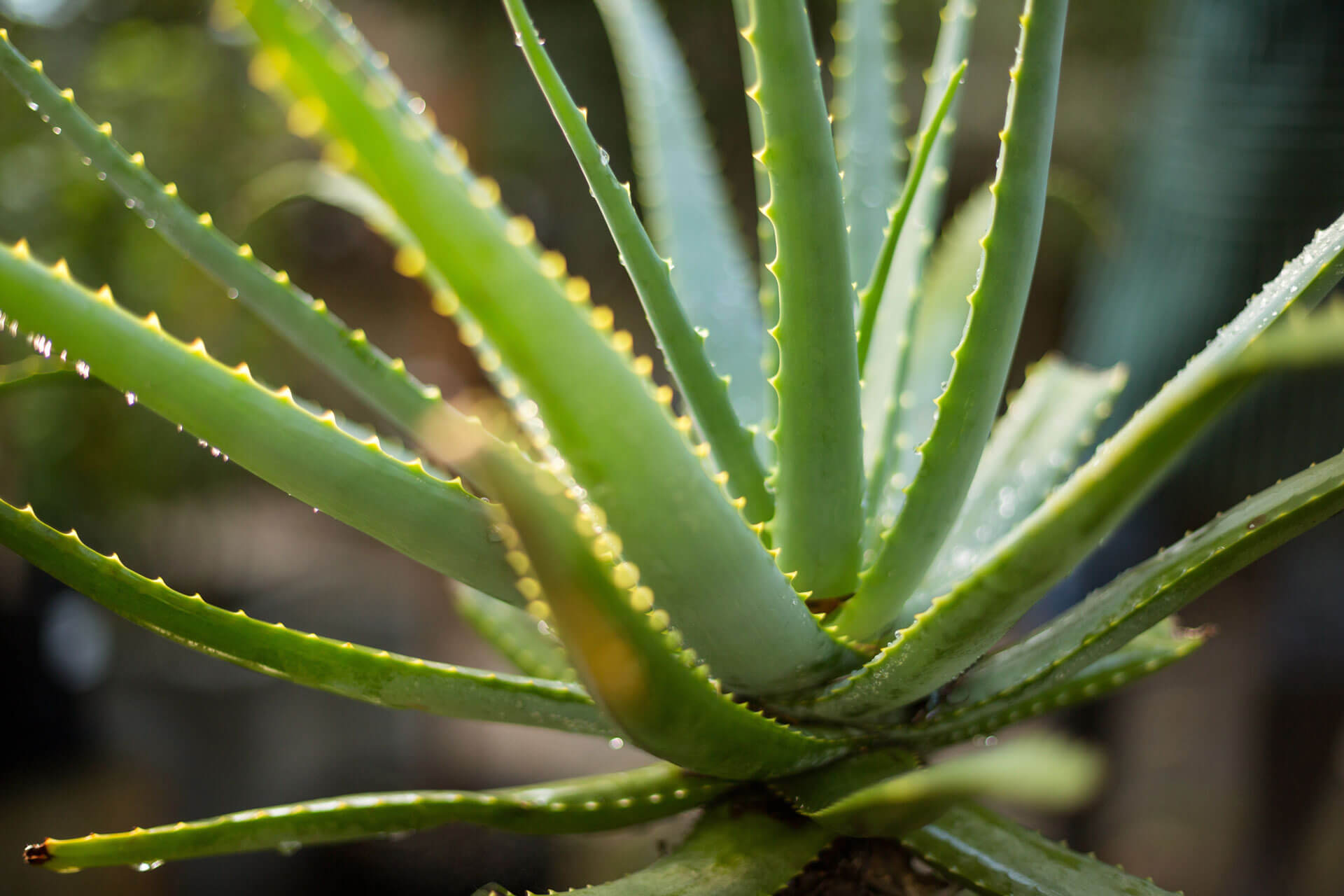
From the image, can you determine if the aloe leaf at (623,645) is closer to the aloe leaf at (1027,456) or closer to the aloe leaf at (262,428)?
the aloe leaf at (262,428)

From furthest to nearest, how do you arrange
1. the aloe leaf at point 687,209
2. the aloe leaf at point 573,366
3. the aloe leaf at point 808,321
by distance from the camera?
the aloe leaf at point 687,209 < the aloe leaf at point 808,321 < the aloe leaf at point 573,366

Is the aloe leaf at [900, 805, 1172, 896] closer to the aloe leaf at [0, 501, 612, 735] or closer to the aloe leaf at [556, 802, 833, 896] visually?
the aloe leaf at [556, 802, 833, 896]

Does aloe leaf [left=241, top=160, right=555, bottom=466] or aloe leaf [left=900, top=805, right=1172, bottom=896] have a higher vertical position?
aloe leaf [left=241, top=160, right=555, bottom=466]

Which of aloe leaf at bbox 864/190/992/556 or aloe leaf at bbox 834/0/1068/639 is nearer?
aloe leaf at bbox 834/0/1068/639

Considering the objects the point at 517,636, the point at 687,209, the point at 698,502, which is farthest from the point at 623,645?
the point at 687,209

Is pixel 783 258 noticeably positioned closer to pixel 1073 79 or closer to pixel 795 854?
pixel 795 854

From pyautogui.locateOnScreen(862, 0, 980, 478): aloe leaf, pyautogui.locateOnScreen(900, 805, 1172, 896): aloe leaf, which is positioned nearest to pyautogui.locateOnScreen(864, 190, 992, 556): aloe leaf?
pyautogui.locateOnScreen(862, 0, 980, 478): aloe leaf

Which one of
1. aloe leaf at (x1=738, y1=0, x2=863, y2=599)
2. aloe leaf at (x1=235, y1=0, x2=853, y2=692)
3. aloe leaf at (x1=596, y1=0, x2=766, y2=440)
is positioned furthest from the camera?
aloe leaf at (x1=596, y1=0, x2=766, y2=440)

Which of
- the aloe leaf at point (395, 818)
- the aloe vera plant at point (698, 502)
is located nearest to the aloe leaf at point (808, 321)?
the aloe vera plant at point (698, 502)
